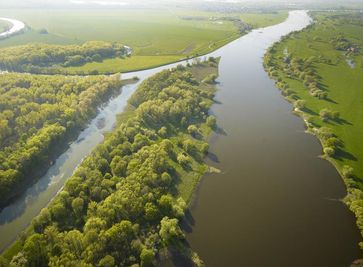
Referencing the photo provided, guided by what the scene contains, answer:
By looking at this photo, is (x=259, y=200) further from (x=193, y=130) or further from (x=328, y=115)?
(x=328, y=115)

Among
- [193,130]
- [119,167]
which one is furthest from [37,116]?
[193,130]

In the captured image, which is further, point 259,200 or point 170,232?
point 259,200

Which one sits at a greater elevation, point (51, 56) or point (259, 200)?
point (259, 200)

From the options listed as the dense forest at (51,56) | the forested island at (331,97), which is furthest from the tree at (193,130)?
the dense forest at (51,56)

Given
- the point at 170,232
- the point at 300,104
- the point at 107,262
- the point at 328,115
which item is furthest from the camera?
the point at 300,104

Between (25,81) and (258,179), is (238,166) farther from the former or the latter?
(25,81)

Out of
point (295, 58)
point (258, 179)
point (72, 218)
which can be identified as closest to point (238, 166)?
point (258, 179)

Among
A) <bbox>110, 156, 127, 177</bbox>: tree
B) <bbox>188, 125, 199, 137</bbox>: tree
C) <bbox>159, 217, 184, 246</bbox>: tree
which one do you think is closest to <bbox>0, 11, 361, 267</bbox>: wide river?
<bbox>159, 217, 184, 246</bbox>: tree
